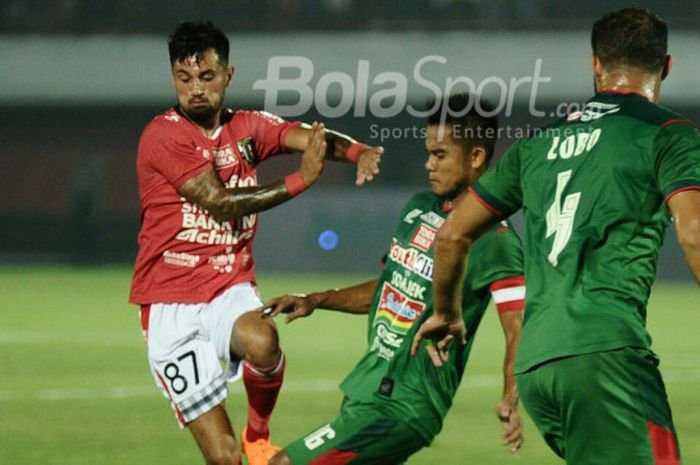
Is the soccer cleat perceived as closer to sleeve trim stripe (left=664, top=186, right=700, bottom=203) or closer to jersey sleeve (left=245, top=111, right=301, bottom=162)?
jersey sleeve (left=245, top=111, right=301, bottom=162)

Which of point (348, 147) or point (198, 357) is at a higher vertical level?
point (348, 147)

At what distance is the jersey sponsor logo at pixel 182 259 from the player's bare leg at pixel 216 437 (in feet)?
2.28

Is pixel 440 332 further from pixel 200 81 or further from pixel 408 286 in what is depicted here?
pixel 200 81

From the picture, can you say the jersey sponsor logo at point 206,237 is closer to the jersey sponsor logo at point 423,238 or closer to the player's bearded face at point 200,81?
the player's bearded face at point 200,81

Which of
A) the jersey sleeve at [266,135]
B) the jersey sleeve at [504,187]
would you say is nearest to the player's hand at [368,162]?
the jersey sleeve at [266,135]

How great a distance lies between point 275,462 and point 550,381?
137cm

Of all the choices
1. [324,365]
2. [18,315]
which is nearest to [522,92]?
[18,315]

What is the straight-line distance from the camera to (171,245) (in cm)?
648

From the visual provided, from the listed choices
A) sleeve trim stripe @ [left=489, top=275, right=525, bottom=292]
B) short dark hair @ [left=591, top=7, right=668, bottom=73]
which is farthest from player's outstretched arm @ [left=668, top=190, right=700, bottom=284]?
sleeve trim stripe @ [left=489, top=275, right=525, bottom=292]

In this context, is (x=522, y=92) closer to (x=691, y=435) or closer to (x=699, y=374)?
(x=699, y=374)

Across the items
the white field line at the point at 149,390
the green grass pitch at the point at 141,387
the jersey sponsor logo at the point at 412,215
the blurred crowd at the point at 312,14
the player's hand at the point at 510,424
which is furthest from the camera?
the blurred crowd at the point at 312,14

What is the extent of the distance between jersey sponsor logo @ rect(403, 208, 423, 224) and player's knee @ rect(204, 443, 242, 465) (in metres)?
1.46

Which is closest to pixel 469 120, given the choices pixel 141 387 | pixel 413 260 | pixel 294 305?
pixel 413 260

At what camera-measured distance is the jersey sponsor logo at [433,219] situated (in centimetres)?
519
